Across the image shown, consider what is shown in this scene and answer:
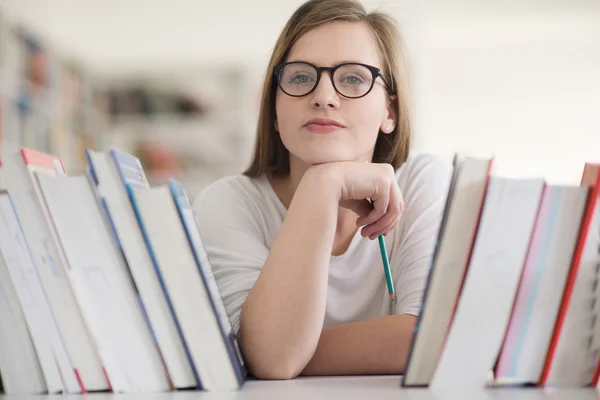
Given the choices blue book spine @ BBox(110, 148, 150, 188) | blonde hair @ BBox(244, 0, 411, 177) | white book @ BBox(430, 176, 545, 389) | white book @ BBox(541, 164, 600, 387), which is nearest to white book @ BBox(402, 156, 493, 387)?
white book @ BBox(430, 176, 545, 389)

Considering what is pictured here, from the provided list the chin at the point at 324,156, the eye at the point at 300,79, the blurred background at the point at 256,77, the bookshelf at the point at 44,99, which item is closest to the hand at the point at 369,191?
the chin at the point at 324,156

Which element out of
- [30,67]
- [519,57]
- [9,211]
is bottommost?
[519,57]

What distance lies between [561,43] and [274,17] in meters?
2.51

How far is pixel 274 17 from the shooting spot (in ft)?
17.1

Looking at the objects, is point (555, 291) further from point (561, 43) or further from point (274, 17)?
point (561, 43)

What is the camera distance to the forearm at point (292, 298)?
0.77 metres

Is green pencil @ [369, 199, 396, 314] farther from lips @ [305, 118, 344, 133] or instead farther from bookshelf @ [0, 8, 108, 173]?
bookshelf @ [0, 8, 108, 173]

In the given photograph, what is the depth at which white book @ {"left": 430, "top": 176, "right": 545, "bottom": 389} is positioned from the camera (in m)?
0.63

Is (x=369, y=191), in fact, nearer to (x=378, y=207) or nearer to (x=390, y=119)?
(x=378, y=207)

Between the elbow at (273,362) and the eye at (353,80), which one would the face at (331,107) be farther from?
the elbow at (273,362)

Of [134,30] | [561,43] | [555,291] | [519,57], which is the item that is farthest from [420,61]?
[555,291]

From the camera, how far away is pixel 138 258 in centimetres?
68

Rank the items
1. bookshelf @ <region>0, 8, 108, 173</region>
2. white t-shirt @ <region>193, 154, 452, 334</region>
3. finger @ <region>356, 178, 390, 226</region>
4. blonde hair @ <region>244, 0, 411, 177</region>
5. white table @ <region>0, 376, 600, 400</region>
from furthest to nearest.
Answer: bookshelf @ <region>0, 8, 108, 173</region> → blonde hair @ <region>244, 0, 411, 177</region> → white t-shirt @ <region>193, 154, 452, 334</region> → finger @ <region>356, 178, 390, 226</region> → white table @ <region>0, 376, 600, 400</region>

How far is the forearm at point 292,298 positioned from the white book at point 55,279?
0.64 ft
